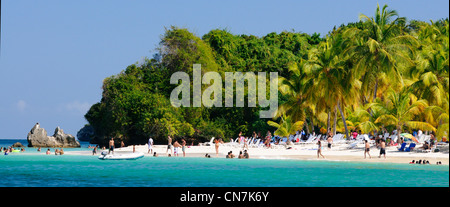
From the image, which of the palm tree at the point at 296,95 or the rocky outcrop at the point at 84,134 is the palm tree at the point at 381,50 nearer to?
the palm tree at the point at 296,95

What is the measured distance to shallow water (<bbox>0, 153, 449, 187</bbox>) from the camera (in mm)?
21125

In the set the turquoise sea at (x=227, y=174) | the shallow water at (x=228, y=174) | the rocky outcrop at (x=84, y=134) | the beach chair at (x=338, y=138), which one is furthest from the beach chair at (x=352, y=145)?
the rocky outcrop at (x=84, y=134)

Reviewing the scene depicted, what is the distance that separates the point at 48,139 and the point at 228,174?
46917 millimetres

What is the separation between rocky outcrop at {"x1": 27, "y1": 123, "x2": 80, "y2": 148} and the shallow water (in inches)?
1430

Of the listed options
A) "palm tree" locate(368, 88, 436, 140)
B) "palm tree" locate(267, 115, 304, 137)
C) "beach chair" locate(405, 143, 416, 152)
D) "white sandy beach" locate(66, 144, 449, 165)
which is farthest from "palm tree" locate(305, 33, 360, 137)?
"beach chair" locate(405, 143, 416, 152)

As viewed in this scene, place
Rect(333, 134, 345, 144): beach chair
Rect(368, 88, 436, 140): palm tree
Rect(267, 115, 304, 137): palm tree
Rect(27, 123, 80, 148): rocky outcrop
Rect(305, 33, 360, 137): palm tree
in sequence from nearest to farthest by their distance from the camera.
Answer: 1. Rect(368, 88, 436, 140): palm tree
2. Rect(333, 134, 345, 144): beach chair
3. Rect(305, 33, 360, 137): palm tree
4. Rect(267, 115, 304, 137): palm tree
5. Rect(27, 123, 80, 148): rocky outcrop

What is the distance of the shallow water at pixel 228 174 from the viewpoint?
2112 centimetres

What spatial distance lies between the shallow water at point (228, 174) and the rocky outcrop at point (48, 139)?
3631cm

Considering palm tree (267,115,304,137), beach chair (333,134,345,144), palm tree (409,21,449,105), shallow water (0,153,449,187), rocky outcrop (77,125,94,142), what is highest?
palm tree (409,21,449,105)

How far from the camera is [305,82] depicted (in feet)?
133

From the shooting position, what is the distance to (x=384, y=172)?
24.2m

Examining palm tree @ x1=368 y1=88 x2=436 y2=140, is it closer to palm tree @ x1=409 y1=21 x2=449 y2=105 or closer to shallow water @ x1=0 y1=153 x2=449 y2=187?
palm tree @ x1=409 y1=21 x2=449 y2=105

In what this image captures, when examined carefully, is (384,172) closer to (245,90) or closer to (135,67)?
(245,90)

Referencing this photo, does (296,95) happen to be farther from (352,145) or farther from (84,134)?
(84,134)
